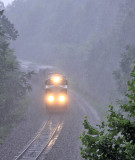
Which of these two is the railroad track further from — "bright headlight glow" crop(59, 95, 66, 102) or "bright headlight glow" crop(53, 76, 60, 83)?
"bright headlight glow" crop(53, 76, 60, 83)

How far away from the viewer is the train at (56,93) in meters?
25.0

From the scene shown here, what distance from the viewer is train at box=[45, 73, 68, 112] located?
25.0m

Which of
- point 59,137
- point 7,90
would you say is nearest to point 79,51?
point 7,90

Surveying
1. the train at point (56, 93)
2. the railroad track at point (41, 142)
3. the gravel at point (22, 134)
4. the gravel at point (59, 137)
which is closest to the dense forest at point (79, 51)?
the gravel at point (22, 134)

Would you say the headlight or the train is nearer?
the train

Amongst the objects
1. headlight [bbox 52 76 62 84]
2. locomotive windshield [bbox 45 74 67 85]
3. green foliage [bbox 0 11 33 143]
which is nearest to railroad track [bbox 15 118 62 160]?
green foliage [bbox 0 11 33 143]

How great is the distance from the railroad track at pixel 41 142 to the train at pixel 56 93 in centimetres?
308

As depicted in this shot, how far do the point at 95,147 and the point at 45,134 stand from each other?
14.1 meters

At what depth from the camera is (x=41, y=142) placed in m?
17.6

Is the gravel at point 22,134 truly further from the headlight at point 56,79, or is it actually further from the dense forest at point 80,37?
the dense forest at point 80,37

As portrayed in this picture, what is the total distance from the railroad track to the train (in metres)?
3.08

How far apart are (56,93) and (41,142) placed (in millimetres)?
8018

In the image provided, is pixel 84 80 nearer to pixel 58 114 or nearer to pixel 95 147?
pixel 58 114

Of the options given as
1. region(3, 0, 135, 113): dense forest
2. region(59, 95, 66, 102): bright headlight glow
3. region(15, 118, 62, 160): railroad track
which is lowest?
region(15, 118, 62, 160): railroad track
